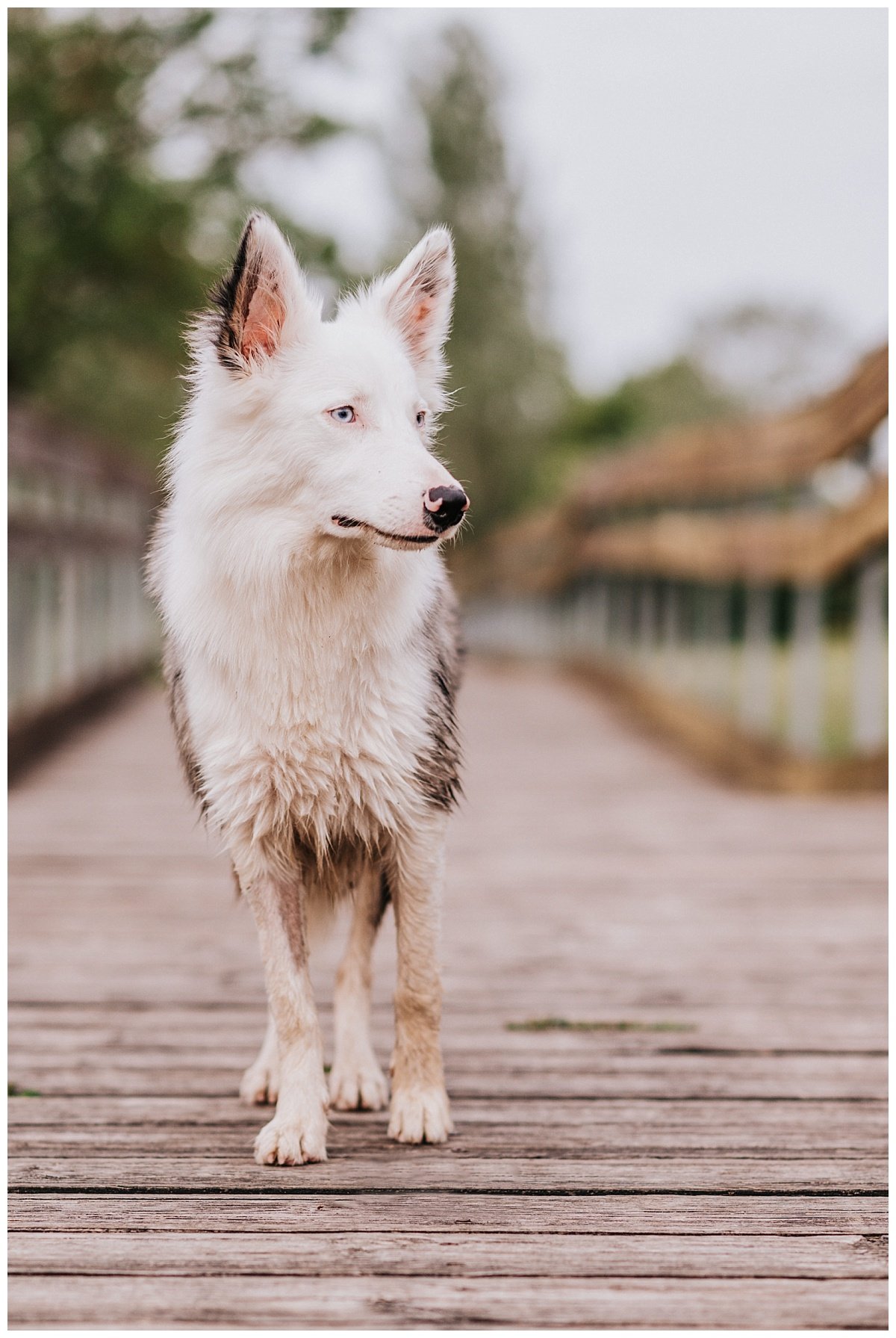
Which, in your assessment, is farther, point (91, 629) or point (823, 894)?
point (91, 629)

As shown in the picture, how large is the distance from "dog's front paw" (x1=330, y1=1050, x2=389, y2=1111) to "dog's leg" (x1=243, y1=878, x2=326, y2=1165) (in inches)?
11.4

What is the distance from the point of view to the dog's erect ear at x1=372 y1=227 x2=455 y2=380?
2781 millimetres

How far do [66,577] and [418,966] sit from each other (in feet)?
19.3

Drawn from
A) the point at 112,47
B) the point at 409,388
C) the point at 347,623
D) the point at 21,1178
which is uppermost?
the point at 112,47

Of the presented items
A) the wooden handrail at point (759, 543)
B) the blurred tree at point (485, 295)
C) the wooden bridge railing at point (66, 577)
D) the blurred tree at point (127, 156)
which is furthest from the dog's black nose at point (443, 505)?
the blurred tree at point (485, 295)

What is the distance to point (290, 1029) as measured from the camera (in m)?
2.70

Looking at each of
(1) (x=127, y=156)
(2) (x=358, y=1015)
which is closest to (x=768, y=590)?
(2) (x=358, y=1015)

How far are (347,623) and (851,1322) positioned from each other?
145cm

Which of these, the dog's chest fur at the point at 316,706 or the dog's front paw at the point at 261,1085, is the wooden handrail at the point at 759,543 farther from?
the dog's front paw at the point at 261,1085

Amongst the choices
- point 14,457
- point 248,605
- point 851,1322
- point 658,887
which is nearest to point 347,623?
point 248,605

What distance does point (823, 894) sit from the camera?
16.1ft

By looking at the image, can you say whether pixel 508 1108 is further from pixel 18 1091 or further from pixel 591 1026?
pixel 18 1091

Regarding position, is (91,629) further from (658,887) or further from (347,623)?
(347,623)

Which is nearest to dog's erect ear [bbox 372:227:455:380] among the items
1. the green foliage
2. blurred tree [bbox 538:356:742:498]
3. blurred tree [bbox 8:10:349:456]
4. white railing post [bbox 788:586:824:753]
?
white railing post [bbox 788:586:824:753]
